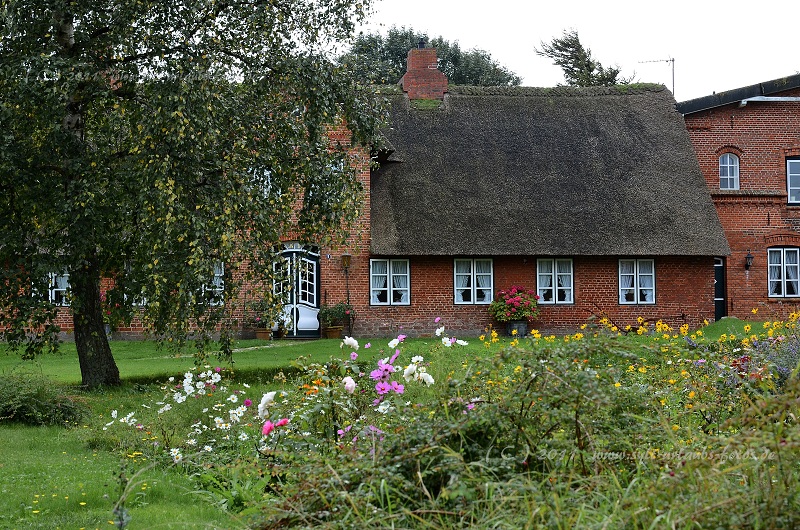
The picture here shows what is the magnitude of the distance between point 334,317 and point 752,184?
1248 centimetres

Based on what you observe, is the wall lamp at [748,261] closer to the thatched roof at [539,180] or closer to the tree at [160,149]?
the thatched roof at [539,180]

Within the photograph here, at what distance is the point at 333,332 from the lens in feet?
76.4

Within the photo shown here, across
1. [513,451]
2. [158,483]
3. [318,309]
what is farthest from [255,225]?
[318,309]

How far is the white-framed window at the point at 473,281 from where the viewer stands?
24141 mm

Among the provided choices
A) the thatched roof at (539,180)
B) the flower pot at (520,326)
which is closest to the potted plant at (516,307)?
the flower pot at (520,326)

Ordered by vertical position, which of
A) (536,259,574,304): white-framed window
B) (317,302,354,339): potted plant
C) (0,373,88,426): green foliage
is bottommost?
(0,373,88,426): green foliage

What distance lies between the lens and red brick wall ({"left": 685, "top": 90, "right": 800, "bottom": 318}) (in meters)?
25.8

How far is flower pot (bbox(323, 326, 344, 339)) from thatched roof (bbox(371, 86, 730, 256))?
2.19m

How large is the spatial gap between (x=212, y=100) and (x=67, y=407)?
4.28 m

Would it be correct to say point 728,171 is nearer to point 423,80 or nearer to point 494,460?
point 423,80

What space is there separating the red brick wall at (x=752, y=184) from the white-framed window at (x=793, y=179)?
16 centimetres

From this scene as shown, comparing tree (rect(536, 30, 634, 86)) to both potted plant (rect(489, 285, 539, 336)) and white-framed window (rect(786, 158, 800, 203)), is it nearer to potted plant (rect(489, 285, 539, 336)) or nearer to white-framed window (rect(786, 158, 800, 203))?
white-framed window (rect(786, 158, 800, 203))

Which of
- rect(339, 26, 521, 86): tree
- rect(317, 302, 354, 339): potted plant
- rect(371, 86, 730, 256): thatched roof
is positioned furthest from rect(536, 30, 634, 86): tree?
rect(317, 302, 354, 339): potted plant

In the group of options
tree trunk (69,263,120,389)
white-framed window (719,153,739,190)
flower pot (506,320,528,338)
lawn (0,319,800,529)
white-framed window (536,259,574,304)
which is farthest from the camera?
white-framed window (719,153,739,190)
